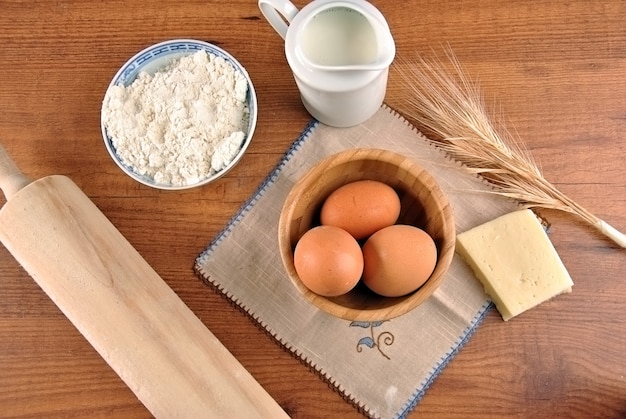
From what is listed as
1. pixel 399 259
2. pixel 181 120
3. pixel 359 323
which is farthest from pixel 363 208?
pixel 181 120

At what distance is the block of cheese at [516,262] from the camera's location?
80cm

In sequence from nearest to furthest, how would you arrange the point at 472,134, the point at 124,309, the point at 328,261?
the point at 328,261 < the point at 124,309 < the point at 472,134

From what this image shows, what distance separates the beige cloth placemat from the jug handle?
152mm

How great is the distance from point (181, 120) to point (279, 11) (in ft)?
0.66

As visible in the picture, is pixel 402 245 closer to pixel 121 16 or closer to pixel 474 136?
pixel 474 136

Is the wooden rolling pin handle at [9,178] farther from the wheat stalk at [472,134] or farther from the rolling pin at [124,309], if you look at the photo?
the wheat stalk at [472,134]

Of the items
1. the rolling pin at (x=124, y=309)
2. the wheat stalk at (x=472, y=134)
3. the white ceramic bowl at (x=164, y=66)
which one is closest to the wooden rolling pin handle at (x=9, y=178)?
the rolling pin at (x=124, y=309)

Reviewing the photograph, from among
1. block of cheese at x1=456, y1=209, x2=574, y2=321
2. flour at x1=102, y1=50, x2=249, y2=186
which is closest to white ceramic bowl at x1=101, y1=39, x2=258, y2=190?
flour at x1=102, y1=50, x2=249, y2=186

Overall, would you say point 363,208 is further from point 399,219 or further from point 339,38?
point 339,38

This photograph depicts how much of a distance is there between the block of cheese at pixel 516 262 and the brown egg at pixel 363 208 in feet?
0.49

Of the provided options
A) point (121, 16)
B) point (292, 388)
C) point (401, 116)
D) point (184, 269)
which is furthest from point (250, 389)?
point (121, 16)

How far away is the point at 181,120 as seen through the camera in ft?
2.73

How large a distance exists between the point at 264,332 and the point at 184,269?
5.7 inches

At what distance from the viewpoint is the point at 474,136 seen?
33.5 inches
